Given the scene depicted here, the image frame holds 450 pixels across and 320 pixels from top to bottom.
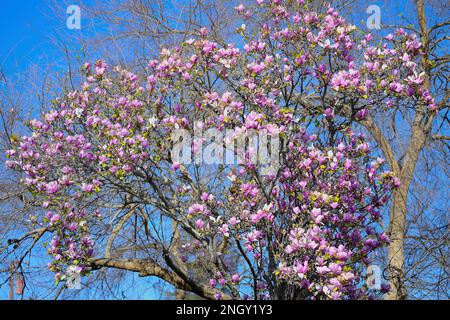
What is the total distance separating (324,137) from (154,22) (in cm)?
267

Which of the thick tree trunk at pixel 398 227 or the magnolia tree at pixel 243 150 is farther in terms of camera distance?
the thick tree trunk at pixel 398 227

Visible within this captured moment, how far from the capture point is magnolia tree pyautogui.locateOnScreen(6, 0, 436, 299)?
15.5 ft

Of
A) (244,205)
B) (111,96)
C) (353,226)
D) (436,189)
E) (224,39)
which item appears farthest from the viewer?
(436,189)

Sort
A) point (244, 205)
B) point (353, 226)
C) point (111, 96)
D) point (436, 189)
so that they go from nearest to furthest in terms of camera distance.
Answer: point (244, 205) → point (353, 226) → point (111, 96) → point (436, 189)

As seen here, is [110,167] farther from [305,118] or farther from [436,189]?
[436,189]

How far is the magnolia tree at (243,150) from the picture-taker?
4.71m

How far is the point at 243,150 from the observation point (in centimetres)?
454

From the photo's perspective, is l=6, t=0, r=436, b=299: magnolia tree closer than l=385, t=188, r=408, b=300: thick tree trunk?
Yes

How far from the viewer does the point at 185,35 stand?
22.1 ft

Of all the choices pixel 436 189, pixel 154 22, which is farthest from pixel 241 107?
pixel 436 189

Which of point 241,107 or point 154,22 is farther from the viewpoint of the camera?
point 154,22

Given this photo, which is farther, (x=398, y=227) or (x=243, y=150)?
(x=398, y=227)
